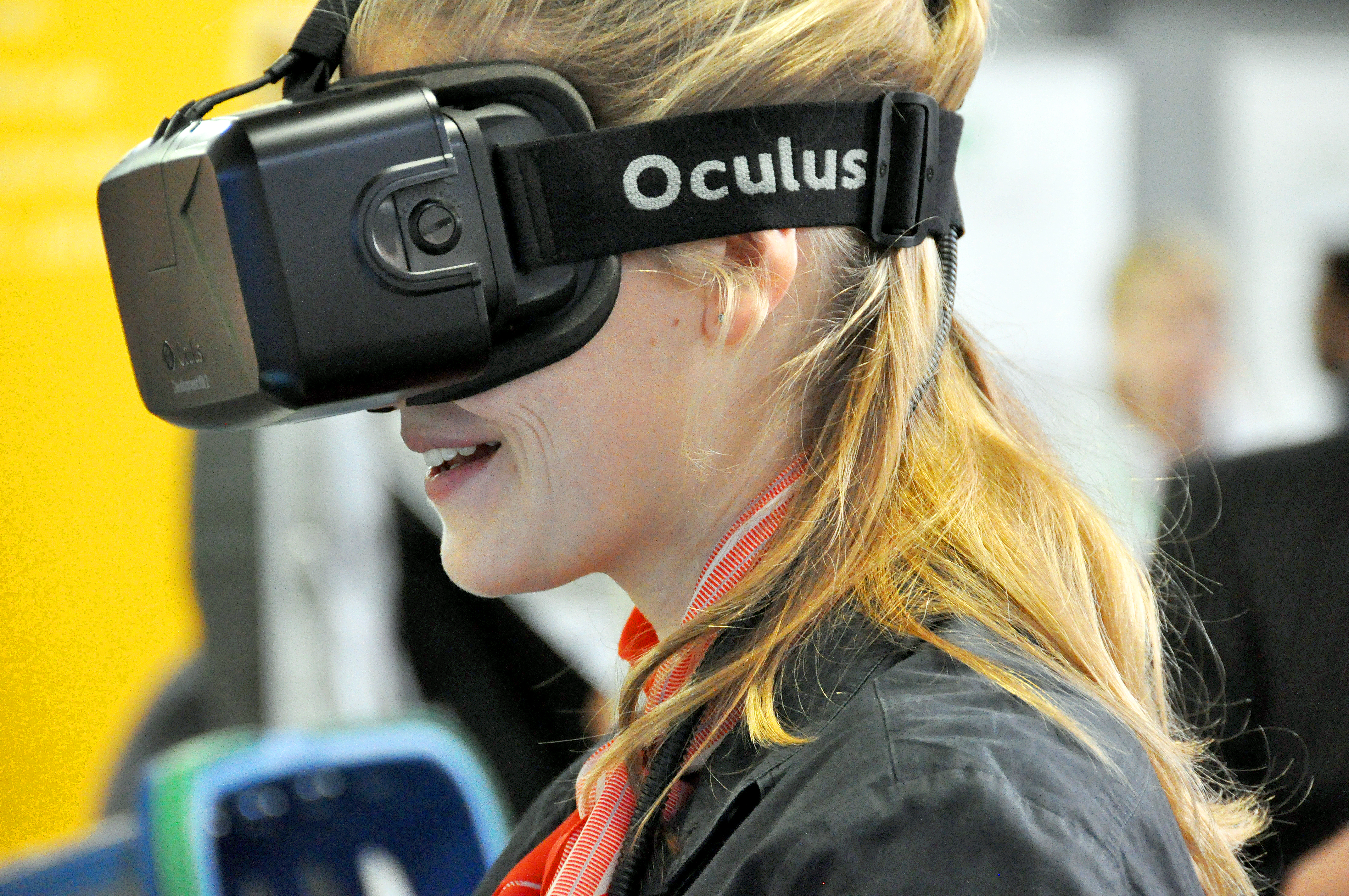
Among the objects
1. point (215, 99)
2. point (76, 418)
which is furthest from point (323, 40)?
point (76, 418)

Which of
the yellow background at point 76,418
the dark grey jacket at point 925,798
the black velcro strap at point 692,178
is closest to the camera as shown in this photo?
the dark grey jacket at point 925,798

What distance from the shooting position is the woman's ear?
2.75ft

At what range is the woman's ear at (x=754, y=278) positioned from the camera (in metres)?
0.84

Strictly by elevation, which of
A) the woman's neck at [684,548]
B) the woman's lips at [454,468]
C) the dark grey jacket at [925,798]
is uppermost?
the woman's lips at [454,468]

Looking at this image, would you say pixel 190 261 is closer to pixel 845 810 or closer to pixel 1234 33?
pixel 845 810

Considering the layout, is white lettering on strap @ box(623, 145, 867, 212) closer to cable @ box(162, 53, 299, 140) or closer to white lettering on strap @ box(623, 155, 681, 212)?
white lettering on strap @ box(623, 155, 681, 212)

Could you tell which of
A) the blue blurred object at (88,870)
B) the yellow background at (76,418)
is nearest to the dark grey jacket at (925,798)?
the blue blurred object at (88,870)

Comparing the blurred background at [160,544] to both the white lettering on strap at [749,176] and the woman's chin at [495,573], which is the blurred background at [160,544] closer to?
the woman's chin at [495,573]

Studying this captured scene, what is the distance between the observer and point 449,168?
2.56ft

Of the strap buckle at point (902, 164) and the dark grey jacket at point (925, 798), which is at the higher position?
the strap buckle at point (902, 164)

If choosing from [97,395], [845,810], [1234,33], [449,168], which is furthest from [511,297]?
[1234,33]

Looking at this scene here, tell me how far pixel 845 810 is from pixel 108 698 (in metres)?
1.94

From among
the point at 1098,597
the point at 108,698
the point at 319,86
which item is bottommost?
the point at 108,698

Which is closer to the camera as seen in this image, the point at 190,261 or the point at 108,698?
the point at 190,261
